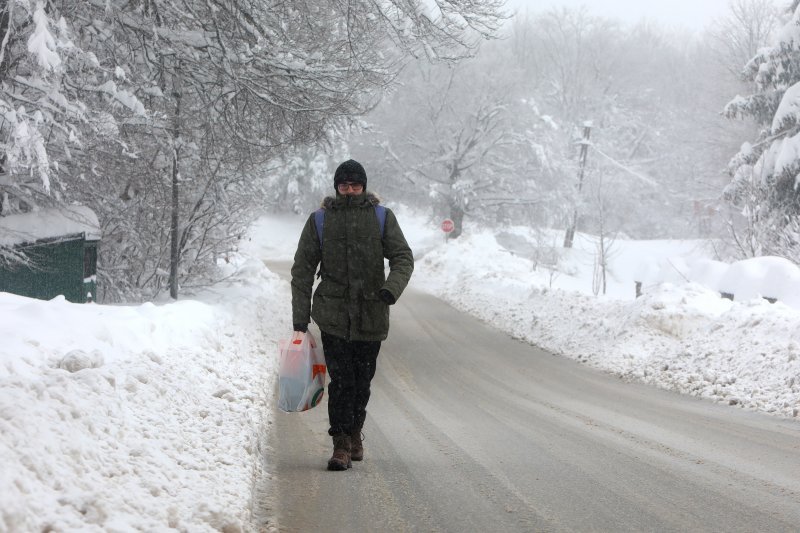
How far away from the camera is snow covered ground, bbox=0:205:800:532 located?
138 inches

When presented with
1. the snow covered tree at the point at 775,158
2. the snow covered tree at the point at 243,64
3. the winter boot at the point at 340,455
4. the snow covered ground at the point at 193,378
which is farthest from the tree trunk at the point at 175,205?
the snow covered tree at the point at 775,158

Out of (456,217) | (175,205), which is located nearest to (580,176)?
(456,217)

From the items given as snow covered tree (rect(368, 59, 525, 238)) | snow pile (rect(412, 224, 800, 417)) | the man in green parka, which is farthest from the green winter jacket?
snow covered tree (rect(368, 59, 525, 238))

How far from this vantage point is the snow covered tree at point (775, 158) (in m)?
20.9

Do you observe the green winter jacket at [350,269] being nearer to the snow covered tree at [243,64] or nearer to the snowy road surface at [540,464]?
the snowy road surface at [540,464]

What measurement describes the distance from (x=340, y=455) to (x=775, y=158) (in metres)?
20.5

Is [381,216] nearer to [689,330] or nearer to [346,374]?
[346,374]

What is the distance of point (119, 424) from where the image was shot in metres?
4.35

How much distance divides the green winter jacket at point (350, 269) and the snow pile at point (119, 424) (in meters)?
1.08

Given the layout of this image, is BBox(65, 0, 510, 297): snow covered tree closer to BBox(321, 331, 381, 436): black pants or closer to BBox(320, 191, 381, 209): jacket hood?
BBox(320, 191, 381, 209): jacket hood

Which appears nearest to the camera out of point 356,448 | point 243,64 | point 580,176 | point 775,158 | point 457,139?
point 356,448

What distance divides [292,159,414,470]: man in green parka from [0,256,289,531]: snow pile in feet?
2.51

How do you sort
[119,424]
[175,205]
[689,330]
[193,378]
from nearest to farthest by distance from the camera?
1. [119,424]
2. [193,378]
3. [689,330]
4. [175,205]

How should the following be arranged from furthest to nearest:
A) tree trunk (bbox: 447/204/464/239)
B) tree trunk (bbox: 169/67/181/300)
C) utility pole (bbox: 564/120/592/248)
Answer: utility pole (bbox: 564/120/592/248) → tree trunk (bbox: 447/204/464/239) → tree trunk (bbox: 169/67/181/300)
